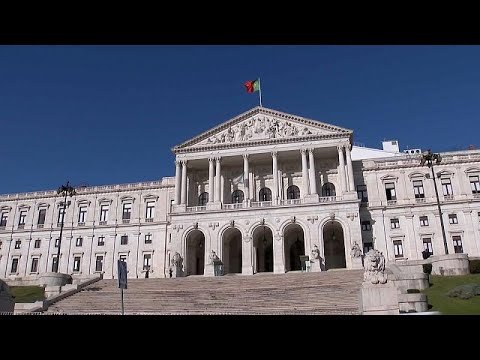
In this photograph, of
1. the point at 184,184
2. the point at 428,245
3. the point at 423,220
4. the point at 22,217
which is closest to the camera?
the point at 428,245

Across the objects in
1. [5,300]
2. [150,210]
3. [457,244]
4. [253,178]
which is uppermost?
[253,178]

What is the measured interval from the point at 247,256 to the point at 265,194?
10670mm

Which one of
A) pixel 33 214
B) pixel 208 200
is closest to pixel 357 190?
pixel 208 200

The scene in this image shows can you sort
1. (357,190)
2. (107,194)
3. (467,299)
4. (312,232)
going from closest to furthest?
(467,299)
(312,232)
(357,190)
(107,194)

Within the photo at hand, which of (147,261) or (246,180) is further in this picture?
(147,261)

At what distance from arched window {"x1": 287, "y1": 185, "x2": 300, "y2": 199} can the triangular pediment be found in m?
6.77

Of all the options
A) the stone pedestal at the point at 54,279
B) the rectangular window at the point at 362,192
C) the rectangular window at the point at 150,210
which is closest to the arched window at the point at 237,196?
the rectangular window at the point at 150,210

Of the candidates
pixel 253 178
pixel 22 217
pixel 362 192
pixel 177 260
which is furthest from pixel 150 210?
pixel 362 192

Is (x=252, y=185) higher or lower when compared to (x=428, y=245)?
higher

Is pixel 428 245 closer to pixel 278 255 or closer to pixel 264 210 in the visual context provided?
pixel 278 255

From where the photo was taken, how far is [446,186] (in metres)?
55.9
